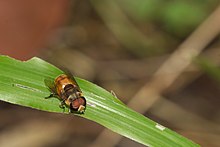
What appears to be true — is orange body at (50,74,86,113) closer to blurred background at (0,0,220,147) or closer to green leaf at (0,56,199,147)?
green leaf at (0,56,199,147)

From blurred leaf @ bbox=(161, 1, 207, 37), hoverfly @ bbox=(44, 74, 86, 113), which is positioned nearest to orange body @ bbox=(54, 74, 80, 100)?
hoverfly @ bbox=(44, 74, 86, 113)

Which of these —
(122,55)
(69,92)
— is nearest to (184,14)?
(122,55)

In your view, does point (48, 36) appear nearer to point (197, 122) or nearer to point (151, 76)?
point (151, 76)

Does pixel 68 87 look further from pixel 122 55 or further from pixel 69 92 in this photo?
pixel 122 55

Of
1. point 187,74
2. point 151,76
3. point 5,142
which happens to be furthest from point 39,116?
point 187,74

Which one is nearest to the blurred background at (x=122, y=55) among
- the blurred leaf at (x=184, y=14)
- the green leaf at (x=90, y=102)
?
the blurred leaf at (x=184, y=14)

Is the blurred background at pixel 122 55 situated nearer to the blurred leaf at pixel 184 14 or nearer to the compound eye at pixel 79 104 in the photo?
the blurred leaf at pixel 184 14
